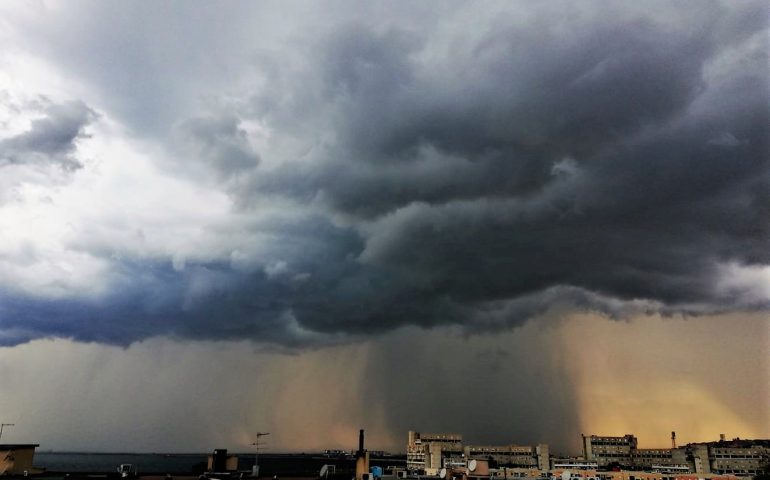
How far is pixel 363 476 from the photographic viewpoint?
246ft

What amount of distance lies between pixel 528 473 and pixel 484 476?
105m

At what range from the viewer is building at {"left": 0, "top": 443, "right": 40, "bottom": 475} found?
7019 centimetres

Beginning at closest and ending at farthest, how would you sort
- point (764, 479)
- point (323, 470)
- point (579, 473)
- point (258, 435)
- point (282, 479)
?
point (282, 479) < point (323, 470) < point (258, 435) < point (764, 479) < point (579, 473)

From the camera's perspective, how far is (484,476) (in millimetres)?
103500

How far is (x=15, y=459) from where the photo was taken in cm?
7162

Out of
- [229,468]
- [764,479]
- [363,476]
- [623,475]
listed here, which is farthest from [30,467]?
[623,475]

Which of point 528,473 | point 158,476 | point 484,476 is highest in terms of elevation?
point 158,476

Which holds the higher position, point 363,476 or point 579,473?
point 363,476

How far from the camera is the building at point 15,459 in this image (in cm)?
7019

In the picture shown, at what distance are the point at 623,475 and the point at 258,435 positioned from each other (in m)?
145

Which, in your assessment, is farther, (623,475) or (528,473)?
(528,473)

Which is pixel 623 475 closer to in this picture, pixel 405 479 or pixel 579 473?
pixel 579 473

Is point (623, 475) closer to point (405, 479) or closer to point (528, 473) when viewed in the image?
point (528, 473)

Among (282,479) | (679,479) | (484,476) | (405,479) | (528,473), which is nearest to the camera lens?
(282,479)
